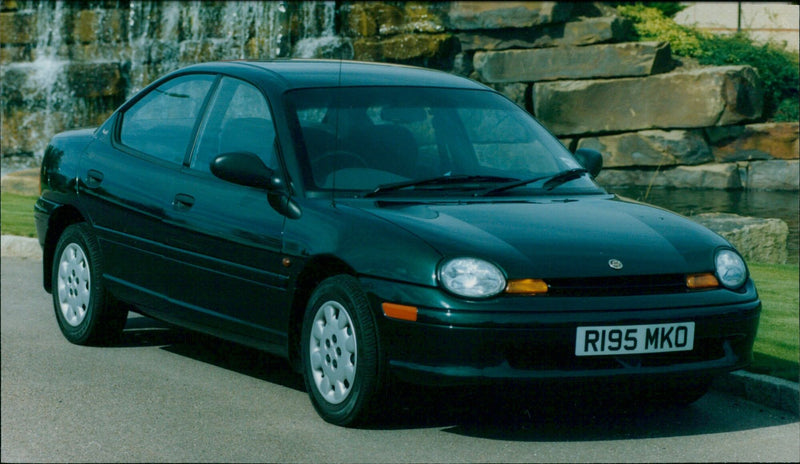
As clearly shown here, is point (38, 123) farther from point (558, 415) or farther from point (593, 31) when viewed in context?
point (558, 415)

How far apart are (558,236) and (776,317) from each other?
3296 mm

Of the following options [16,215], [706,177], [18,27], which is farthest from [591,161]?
[18,27]

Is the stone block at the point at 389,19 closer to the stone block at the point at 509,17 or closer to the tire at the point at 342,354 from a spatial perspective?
the stone block at the point at 509,17

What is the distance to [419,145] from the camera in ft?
20.6

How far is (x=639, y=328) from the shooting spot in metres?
5.18

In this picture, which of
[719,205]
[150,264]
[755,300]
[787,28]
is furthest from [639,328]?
[787,28]

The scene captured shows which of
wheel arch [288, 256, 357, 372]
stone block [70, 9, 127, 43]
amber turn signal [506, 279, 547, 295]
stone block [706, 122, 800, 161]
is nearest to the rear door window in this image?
wheel arch [288, 256, 357, 372]

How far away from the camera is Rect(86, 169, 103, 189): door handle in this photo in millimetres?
7266

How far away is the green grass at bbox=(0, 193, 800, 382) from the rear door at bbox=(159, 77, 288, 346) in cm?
244

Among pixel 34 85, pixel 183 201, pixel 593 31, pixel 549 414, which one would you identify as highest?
pixel 593 31

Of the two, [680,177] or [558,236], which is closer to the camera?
[558,236]

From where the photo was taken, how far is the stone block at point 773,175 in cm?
1720

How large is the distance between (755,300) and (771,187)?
1216cm

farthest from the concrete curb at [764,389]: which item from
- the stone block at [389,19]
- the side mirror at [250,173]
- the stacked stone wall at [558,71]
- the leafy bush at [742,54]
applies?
the stone block at [389,19]
